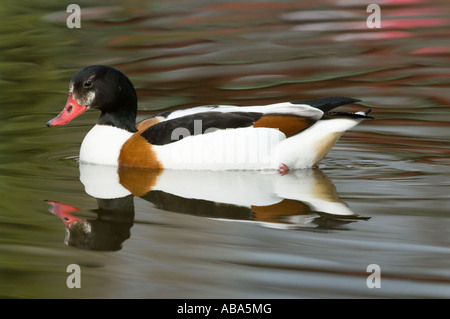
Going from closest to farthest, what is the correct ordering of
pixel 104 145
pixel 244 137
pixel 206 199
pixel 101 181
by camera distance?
pixel 206 199 < pixel 101 181 < pixel 244 137 < pixel 104 145

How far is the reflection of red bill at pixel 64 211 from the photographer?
572cm

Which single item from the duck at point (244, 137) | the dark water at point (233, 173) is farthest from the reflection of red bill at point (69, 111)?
the duck at point (244, 137)

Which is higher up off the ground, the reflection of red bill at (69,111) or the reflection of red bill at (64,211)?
the reflection of red bill at (69,111)

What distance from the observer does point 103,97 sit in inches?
303

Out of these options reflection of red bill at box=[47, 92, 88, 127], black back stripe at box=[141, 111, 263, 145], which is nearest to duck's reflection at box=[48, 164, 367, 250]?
black back stripe at box=[141, 111, 263, 145]

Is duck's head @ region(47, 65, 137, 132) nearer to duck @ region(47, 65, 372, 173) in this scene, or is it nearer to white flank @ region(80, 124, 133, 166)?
white flank @ region(80, 124, 133, 166)

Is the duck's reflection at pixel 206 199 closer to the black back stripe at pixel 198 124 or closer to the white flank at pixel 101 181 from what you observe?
the white flank at pixel 101 181

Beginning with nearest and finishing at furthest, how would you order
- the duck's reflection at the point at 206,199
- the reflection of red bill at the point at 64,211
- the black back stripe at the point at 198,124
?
the duck's reflection at the point at 206,199, the reflection of red bill at the point at 64,211, the black back stripe at the point at 198,124

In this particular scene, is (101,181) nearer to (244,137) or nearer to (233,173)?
(233,173)

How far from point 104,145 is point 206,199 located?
1659 mm

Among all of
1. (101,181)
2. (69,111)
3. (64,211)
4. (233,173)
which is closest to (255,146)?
(233,173)

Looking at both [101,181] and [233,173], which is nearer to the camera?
[101,181]

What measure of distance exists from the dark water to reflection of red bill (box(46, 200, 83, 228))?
1.0 inches

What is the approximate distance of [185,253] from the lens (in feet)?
16.4
